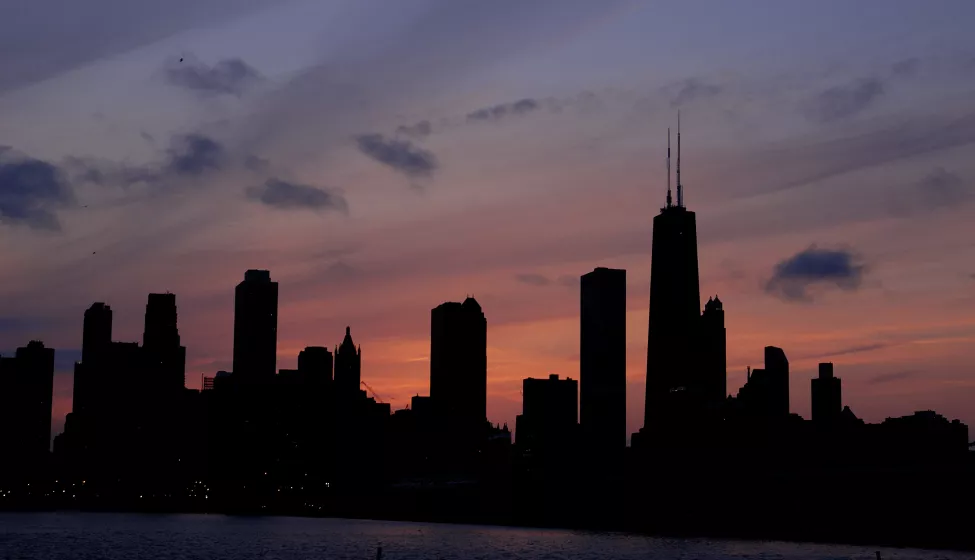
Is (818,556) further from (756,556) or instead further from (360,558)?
(360,558)

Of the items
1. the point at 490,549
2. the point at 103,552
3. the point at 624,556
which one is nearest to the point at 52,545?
the point at 103,552

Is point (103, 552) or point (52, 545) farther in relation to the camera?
point (52, 545)

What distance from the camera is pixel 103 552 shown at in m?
170

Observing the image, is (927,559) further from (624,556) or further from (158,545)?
(158,545)

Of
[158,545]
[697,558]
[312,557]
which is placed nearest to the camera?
[312,557]

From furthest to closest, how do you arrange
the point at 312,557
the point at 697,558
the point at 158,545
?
1. the point at 158,545
2. the point at 697,558
3. the point at 312,557

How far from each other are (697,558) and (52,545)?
10538 cm

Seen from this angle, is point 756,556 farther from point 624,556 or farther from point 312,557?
point 312,557

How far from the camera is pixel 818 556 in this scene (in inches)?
7530

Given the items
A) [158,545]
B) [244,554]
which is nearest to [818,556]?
[244,554]

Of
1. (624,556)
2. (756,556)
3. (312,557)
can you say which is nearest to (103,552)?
(312,557)

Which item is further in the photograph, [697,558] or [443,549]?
[443,549]

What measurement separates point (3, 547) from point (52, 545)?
371 inches

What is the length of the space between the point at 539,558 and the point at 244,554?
4295 centimetres
